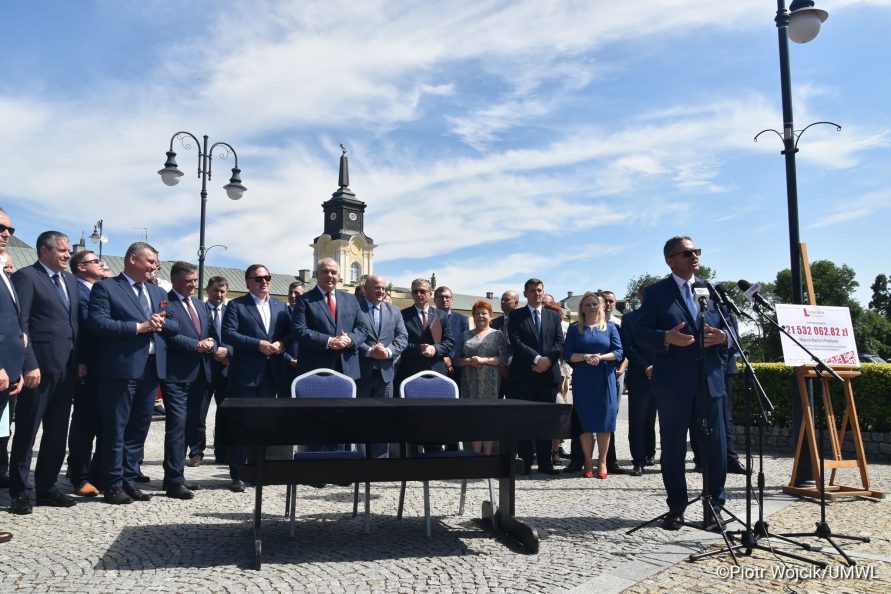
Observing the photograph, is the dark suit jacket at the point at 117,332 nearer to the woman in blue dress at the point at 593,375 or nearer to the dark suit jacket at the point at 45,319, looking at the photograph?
the dark suit jacket at the point at 45,319

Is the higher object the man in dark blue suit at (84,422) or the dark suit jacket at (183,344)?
the dark suit jacket at (183,344)

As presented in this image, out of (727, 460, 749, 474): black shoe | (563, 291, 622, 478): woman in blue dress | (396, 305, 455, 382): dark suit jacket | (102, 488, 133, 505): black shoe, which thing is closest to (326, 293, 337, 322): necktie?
(396, 305, 455, 382): dark suit jacket

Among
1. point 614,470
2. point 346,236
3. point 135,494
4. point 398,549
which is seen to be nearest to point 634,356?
point 614,470

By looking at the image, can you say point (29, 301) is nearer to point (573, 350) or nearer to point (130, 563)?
point (130, 563)

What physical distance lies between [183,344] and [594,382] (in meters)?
4.60

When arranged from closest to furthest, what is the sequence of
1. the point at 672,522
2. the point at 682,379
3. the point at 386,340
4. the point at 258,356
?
1. the point at 672,522
2. the point at 682,379
3. the point at 258,356
4. the point at 386,340

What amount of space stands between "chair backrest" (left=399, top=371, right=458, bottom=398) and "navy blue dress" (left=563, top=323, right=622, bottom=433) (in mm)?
2474

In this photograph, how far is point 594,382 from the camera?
8.23 metres

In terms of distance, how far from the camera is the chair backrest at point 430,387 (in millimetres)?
6188

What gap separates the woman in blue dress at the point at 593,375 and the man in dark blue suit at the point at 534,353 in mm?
332

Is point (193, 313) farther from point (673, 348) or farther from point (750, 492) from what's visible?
point (750, 492)

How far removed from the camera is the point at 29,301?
5926 millimetres

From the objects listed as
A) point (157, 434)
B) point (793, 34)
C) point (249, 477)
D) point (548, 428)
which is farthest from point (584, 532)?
point (157, 434)

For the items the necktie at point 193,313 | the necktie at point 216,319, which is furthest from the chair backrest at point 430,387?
the necktie at point 216,319
